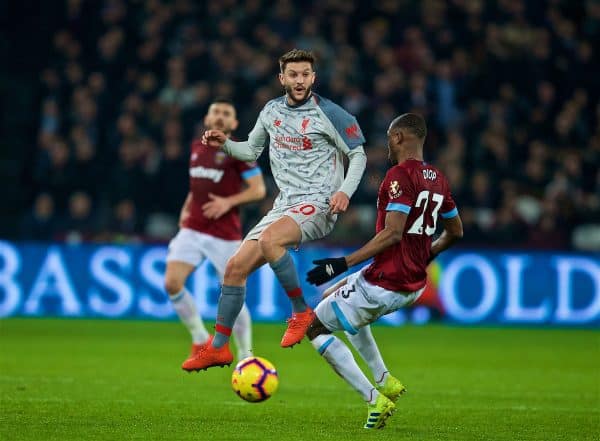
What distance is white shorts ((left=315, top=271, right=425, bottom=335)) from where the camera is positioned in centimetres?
724

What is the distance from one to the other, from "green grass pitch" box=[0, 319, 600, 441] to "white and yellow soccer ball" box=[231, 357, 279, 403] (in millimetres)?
224

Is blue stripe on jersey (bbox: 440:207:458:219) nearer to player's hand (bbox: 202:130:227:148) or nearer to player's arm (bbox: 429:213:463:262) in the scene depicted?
player's arm (bbox: 429:213:463:262)

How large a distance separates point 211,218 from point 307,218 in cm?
289

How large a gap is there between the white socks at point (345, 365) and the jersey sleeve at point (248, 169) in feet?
10.4

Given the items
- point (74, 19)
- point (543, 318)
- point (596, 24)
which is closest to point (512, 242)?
point (543, 318)

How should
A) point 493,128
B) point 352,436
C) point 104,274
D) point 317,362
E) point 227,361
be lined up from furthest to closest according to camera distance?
point 493,128, point 104,274, point 317,362, point 227,361, point 352,436

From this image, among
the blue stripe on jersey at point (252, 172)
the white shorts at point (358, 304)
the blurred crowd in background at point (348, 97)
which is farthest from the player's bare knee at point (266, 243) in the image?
the blurred crowd in background at point (348, 97)

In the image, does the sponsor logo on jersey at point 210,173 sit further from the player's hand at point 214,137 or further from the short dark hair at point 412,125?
the short dark hair at point 412,125

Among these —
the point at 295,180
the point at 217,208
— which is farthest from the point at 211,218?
the point at 295,180

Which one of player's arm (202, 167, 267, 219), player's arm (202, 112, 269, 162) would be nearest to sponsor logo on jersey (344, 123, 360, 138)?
player's arm (202, 112, 269, 162)

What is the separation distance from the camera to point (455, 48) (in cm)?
1903

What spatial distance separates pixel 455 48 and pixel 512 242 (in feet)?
13.9

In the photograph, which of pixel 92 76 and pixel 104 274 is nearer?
pixel 104 274

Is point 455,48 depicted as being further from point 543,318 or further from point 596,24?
point 543,318
